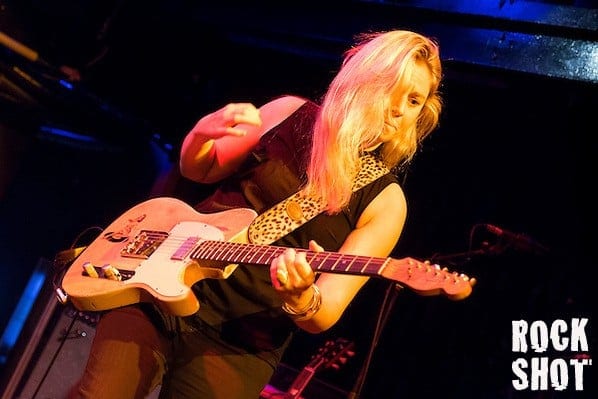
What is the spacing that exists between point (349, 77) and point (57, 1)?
396 centimetres

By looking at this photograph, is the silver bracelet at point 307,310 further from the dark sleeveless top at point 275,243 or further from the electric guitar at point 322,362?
the electric guitar at point 322,362

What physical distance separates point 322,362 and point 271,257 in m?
2.21

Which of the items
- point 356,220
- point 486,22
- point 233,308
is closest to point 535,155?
point 486,22

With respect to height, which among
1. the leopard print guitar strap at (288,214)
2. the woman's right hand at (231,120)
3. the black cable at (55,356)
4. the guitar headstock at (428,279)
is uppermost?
the woman's right hand at (231,120)

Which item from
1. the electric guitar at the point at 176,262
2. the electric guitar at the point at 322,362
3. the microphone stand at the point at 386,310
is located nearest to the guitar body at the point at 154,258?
the electric guitar at the point at 176,262

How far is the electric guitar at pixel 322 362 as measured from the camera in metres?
3.87

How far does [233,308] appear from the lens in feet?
7.32

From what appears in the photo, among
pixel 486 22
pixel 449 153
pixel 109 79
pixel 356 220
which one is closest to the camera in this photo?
pixel 356 220

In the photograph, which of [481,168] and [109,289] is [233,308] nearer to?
[109,289]

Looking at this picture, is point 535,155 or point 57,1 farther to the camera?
point 57,1

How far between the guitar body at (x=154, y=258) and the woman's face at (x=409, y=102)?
0.68m

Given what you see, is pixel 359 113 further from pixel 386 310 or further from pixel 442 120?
pixel 442 120

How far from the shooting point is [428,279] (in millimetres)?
1770

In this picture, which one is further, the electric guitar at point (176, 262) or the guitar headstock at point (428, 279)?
the electric guitar at point (176, 262)
